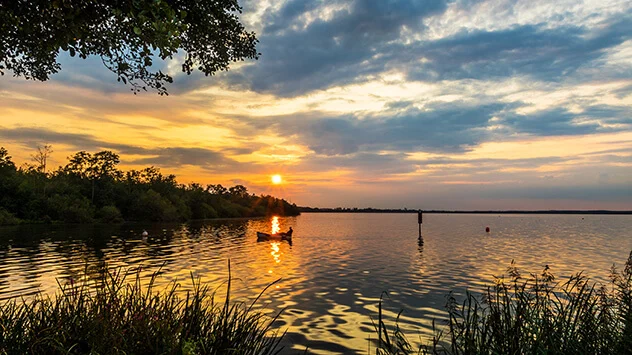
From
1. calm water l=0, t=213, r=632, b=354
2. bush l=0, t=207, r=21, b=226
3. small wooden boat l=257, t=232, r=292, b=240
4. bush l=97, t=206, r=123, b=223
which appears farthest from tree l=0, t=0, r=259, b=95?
bush l=97, t=206, r=123, b=223

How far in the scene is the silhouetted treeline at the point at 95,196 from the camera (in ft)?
305

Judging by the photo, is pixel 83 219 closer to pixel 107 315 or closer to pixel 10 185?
pixel 10 185

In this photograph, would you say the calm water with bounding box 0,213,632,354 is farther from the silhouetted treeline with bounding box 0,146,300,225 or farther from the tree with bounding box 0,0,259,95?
the silhouetted treeline with bounding box 0,146,300,225

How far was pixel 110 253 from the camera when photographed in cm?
4206

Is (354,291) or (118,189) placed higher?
(118,189)

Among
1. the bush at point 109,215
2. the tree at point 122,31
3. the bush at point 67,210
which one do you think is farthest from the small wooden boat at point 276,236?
the bush at point 109,215

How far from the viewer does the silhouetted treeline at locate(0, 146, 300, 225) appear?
9294cm

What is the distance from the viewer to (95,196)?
11819 cm

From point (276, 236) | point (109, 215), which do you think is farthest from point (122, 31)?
point (109, 215)

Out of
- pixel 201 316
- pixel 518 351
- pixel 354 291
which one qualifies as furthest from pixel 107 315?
pixel 354 291

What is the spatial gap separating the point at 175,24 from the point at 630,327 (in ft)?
34.6

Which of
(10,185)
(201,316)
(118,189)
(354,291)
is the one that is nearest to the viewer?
(201,316)

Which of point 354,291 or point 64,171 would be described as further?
point 64,171

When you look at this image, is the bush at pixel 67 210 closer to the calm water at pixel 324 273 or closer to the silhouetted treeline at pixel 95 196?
the silhouetted treeline at pixel 95 196
